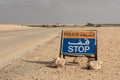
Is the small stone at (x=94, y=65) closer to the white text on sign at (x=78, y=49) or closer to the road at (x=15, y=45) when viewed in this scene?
the white text on sign at (x=78, y=49)

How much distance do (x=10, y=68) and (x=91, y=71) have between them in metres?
2.82

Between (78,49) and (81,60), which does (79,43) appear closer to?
(78,49)

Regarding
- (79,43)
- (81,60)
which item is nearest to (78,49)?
(79,43)

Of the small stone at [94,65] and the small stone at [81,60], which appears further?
the small stone at [81,60]

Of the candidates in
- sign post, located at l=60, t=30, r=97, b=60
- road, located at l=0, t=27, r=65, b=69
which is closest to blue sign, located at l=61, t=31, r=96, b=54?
sign post, located at l=60, t=30, r=97, b=60

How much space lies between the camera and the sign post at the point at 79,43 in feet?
38.5

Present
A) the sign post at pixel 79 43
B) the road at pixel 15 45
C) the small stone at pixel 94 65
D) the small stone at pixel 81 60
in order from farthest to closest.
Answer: the road at pixel 15 45, the small stone at pixel 81 60, the sign post at pixel 79 43, the small stone at pixel 94 65

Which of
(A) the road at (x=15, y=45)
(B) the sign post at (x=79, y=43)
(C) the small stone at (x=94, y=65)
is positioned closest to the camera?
(C) the small stone at (x=94, y=65)

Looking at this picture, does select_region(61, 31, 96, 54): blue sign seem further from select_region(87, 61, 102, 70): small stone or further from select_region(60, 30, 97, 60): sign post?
select_region(87, 61, 102, 70): small stone

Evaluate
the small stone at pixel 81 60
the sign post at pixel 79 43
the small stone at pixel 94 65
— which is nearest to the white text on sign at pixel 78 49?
the sign post at pixel 79 43

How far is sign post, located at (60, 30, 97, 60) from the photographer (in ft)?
38.5

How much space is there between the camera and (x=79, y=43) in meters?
11.8

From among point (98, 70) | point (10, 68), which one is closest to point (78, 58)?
point (98, 70)

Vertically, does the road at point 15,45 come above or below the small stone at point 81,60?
below
